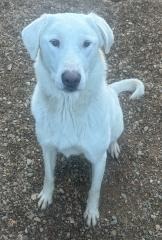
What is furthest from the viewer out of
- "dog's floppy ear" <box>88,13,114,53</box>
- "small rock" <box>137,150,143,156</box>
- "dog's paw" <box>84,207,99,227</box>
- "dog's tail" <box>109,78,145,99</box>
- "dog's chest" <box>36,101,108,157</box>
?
"small rock" <box>137,150,143,156</box>

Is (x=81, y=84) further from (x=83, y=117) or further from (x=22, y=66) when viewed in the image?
(x=22, y=66)

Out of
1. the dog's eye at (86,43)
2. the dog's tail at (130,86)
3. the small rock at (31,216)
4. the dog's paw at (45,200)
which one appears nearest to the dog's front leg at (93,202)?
the dog's paw at (45,200)

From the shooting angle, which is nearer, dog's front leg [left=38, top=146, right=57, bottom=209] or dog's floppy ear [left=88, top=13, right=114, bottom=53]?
dog's floppy ear [left=88, top=13, right=114, bottom=53]

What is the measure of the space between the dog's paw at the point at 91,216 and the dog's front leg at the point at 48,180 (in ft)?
1.09

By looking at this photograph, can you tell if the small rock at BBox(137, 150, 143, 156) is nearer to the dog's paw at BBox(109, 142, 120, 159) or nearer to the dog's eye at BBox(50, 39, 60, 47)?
the dog's paw at BBox(109, 142, 120, 159)

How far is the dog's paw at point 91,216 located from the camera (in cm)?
410

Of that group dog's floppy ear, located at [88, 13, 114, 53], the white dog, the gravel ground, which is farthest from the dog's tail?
dog's floppy ear, located at [88, 13, 114, 53]

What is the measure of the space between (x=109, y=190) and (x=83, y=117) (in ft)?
3.30

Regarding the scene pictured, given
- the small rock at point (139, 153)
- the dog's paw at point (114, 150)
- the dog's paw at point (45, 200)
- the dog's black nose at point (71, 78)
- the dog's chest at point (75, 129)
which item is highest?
the dog's black nose at point (71, 78)

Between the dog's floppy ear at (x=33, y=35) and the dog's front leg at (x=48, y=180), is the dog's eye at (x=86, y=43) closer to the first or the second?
the dog's floppy ear at (x=33, y=35)

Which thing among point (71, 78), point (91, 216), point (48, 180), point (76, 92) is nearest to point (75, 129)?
point (76, 92)

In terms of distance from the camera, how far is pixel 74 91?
10.6ft

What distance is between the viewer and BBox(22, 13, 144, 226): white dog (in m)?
3.16

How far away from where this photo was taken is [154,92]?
508 cm
